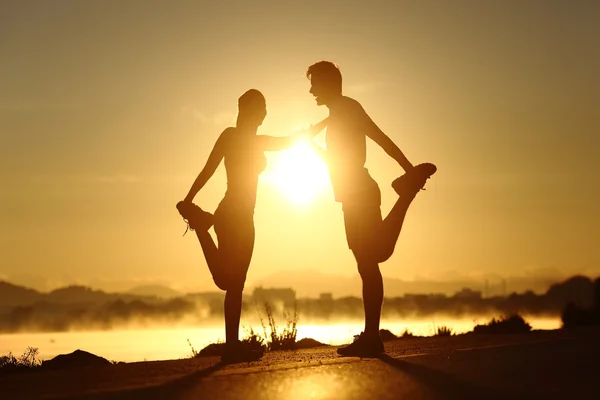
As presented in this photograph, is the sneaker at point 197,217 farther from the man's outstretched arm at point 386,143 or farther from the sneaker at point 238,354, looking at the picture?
the man's outstretched arm at point 386,143

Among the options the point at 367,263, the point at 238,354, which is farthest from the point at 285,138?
the point at 238,354

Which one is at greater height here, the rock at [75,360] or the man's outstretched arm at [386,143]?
the man's outstretched arm at [386,143]

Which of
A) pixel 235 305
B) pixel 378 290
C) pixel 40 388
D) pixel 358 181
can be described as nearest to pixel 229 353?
pixel 235 305

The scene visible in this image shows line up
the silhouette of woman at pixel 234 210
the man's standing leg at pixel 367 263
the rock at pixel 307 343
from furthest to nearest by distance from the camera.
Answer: the rock at pixel 307 343, the silhouette of woman at pixel 234 210, the man's standing leg at pixel 367 263

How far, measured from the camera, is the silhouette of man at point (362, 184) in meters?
9.36

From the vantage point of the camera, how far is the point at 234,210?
374 inches

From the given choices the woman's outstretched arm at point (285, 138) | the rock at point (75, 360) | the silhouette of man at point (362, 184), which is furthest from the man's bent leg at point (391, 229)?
the rock at point (75, 360)

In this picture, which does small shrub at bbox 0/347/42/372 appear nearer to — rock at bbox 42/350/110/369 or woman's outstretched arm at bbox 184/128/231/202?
rock at bbox 42/350/110/369

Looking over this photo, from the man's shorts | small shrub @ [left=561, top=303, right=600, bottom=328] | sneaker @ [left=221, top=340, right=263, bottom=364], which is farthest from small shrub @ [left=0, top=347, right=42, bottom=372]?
small shrub @ [left=561, top=303, right=600, bottom=328]

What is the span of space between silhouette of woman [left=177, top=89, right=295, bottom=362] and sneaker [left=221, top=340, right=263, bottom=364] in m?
0.01

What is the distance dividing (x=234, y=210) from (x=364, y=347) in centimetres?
209

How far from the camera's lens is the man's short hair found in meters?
9.88

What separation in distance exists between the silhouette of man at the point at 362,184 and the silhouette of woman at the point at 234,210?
0.76m

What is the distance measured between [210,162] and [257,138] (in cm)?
61
